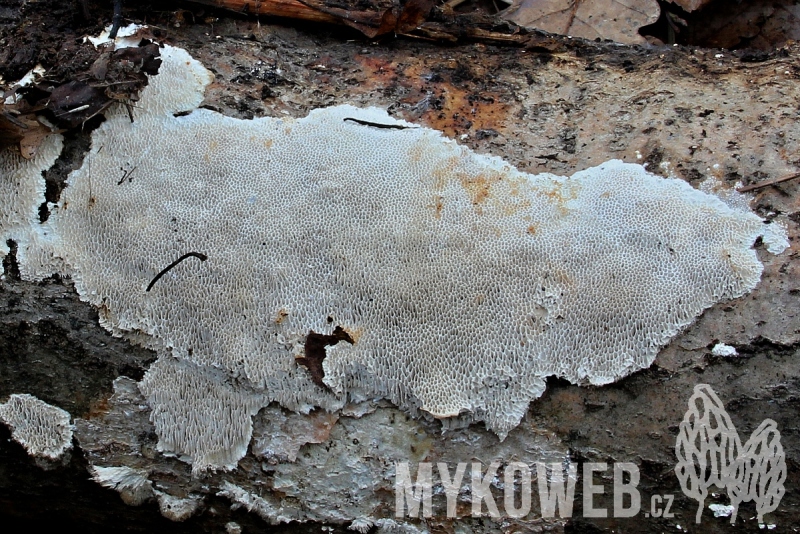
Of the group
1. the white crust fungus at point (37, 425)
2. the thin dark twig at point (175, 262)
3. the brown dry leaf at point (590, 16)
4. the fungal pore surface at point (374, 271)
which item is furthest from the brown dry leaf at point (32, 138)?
the brown dry leaf at point (590, 16)

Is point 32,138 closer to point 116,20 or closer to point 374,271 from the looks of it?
point 116,20

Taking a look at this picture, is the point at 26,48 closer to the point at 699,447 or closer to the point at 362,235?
the point at 362,235

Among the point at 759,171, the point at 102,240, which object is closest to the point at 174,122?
the point at 102,240

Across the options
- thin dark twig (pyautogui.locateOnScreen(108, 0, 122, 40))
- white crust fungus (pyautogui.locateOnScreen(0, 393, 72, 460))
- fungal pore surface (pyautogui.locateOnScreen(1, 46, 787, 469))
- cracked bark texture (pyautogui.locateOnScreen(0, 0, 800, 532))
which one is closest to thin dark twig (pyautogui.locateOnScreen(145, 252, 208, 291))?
fungal pore surface (pyautogui.locateOnScreen(1, 46, 787, 469))

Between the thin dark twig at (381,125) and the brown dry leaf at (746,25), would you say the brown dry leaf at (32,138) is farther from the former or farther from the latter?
the brown dry leaf at (746,25)

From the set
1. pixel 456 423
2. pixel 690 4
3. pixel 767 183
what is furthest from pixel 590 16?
pixel 456 423

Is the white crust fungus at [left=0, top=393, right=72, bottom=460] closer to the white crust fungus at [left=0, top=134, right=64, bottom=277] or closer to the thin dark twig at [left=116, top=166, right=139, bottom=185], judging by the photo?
the white crust fungus at [left=0, top=134, right=64, bottom=277]
